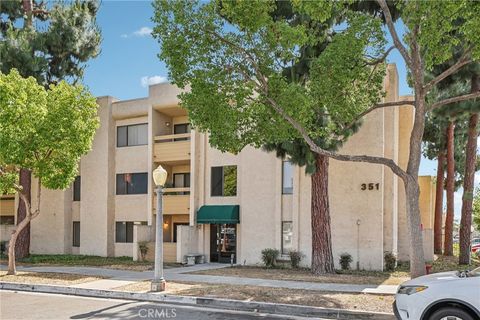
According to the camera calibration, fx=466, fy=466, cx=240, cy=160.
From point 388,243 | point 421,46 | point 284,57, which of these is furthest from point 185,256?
point 421,46

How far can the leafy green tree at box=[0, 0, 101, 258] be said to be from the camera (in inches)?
942

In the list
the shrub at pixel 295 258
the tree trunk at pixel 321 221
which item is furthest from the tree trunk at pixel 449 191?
the tree trunk at pixel 321 221

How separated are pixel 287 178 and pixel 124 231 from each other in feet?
34.4

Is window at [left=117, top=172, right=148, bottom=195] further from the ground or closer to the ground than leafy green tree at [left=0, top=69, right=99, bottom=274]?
closer to the ground

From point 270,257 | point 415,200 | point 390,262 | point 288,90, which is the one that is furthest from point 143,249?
point 415,200

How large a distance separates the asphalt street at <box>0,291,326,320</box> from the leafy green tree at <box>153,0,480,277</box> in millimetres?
4914

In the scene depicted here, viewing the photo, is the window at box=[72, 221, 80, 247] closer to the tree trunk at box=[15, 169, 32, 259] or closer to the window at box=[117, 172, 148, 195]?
the tree trunk at box=[15, 169, 32, 259]

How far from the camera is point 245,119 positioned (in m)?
14.0

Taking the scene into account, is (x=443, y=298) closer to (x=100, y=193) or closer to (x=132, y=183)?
(x=132, y=183)

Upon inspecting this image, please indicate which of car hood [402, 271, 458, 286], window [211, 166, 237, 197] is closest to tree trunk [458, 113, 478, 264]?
window [211, 166, 237, 197]

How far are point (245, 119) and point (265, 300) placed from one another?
526 centimetres

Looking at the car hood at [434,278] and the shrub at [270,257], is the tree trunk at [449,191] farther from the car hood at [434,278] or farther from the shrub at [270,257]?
the car hood at [434,278]

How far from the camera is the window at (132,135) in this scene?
26.5m

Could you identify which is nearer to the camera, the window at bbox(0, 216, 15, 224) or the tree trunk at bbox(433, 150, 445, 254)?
the tree trunk at bbox(433, 150, 445, 254)
